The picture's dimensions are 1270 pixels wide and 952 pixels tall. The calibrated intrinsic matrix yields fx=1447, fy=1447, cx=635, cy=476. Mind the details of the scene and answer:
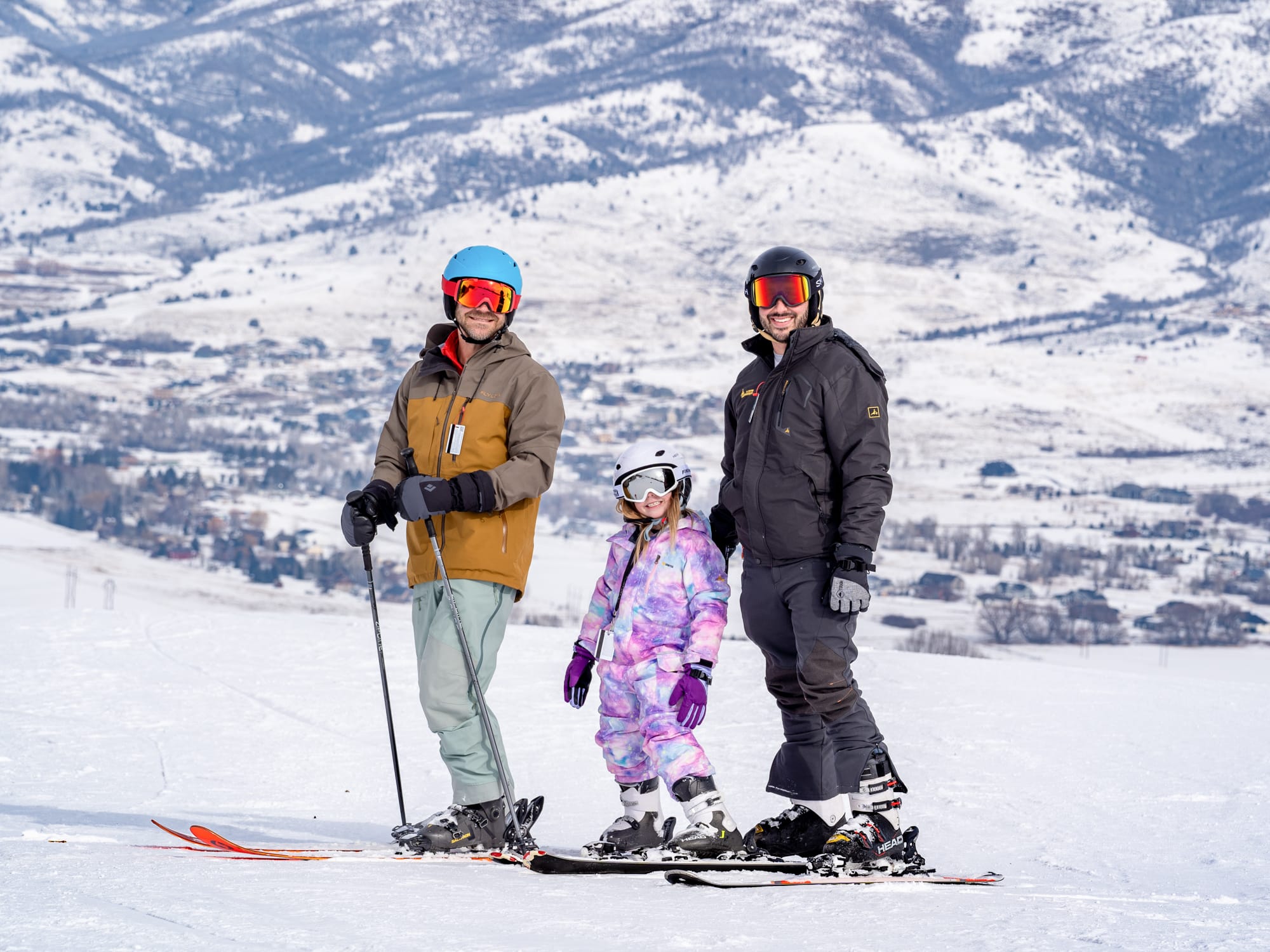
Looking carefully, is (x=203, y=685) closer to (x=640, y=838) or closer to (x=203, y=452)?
(x=640, y=838)

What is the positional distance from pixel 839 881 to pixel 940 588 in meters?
98.1

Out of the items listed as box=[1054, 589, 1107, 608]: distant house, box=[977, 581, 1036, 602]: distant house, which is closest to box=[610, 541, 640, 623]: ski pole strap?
box=[977, 581, 1036, 602]: distant house

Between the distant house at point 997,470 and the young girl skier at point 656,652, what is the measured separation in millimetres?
140124

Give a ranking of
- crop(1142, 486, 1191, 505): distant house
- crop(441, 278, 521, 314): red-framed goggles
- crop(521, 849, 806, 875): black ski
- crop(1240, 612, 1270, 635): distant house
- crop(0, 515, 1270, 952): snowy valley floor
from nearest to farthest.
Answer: crop(0, 515, 1270, 952): snowy valley floor, crop(521, 849, 806, 875): black ski, crop(441, 278, 521, 314): red-framed goggles, crop(1240, 612, 1270, 635): distant house, crop(1142, 486, 1191, 505): distant house

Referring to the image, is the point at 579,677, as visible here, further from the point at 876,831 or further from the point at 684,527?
the point at 876,831

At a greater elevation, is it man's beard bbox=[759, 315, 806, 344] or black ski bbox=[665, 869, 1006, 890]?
man's beard bbox=[759, 315, 806, 344]

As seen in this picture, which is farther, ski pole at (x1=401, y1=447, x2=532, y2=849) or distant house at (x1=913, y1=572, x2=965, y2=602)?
distant house at (x1=913, y1=572, x2=965, y2=602)

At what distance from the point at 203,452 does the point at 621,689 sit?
139 m

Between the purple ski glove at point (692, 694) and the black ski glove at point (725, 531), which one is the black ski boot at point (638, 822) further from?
the black ski glove at point (725, 531)

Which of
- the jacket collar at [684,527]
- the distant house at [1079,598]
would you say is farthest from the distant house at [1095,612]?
the jacket collar at [684,527]

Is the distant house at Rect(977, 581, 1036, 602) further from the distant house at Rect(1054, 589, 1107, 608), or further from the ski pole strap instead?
the ski pole strap

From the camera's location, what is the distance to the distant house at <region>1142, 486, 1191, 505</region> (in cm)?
13575

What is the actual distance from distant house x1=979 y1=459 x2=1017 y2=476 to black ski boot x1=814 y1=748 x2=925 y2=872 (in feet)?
460

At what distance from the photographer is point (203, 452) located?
450ft
